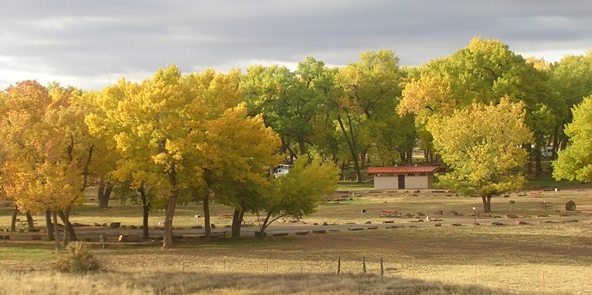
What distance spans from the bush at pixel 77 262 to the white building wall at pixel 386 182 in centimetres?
7285

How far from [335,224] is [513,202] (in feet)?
93.2

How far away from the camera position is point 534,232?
63.1 meters

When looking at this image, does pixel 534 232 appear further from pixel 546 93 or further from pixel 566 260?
pixel 546 93

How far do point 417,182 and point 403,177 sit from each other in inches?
88.2

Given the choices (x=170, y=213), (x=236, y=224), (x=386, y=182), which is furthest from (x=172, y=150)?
(x=386, y=182)

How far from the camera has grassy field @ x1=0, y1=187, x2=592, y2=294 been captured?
111 feet

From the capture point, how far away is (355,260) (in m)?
48.5

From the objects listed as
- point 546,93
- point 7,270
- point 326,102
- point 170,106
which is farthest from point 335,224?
point 546,93

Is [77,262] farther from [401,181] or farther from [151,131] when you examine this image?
[401,181]

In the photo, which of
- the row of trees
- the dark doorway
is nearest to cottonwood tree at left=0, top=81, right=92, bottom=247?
the row of trees

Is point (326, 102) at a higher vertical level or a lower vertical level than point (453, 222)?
higher

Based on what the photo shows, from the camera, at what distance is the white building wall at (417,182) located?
4230 inches

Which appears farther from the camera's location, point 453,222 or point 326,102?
point 326,102

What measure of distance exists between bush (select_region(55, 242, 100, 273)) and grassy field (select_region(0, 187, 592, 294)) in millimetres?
818
